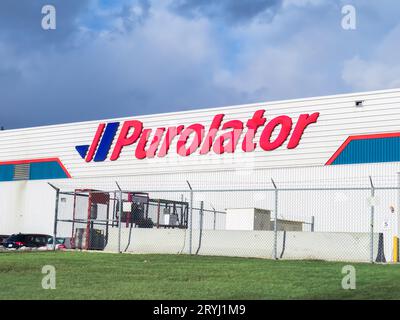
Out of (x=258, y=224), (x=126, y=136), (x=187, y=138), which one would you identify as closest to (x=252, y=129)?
(x=187, y=138)

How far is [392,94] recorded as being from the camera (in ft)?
94.2

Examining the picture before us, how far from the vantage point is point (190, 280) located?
45.3ft

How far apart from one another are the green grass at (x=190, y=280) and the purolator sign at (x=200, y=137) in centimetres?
1478

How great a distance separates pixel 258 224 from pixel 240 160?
676 centimetres

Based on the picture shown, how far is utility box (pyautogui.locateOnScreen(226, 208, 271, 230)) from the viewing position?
26469mm

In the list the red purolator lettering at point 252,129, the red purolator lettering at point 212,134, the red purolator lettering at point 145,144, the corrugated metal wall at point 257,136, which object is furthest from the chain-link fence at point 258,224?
the red purolator lettering at point 145,144

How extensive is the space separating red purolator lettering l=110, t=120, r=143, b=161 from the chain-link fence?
4.92 m

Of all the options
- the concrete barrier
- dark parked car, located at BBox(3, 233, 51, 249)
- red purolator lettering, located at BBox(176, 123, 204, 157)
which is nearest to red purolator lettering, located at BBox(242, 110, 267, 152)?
red purolator lettering, located at BBox(176, 123, 204, 157)

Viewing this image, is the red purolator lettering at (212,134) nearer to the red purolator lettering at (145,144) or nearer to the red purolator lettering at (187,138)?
the red purolator lettering at (187,138)

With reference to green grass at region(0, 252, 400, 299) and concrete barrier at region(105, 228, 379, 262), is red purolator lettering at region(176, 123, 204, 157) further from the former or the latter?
green grass at region(0, 252, 400, 299)

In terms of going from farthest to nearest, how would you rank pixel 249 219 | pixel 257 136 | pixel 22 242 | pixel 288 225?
pixel 257 136 → pixel 22 242 → pixel 288 225 → pixel 249 219

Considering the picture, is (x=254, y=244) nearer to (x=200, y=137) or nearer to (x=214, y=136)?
(x=214, y=136)

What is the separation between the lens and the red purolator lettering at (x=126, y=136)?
37.1 meters
